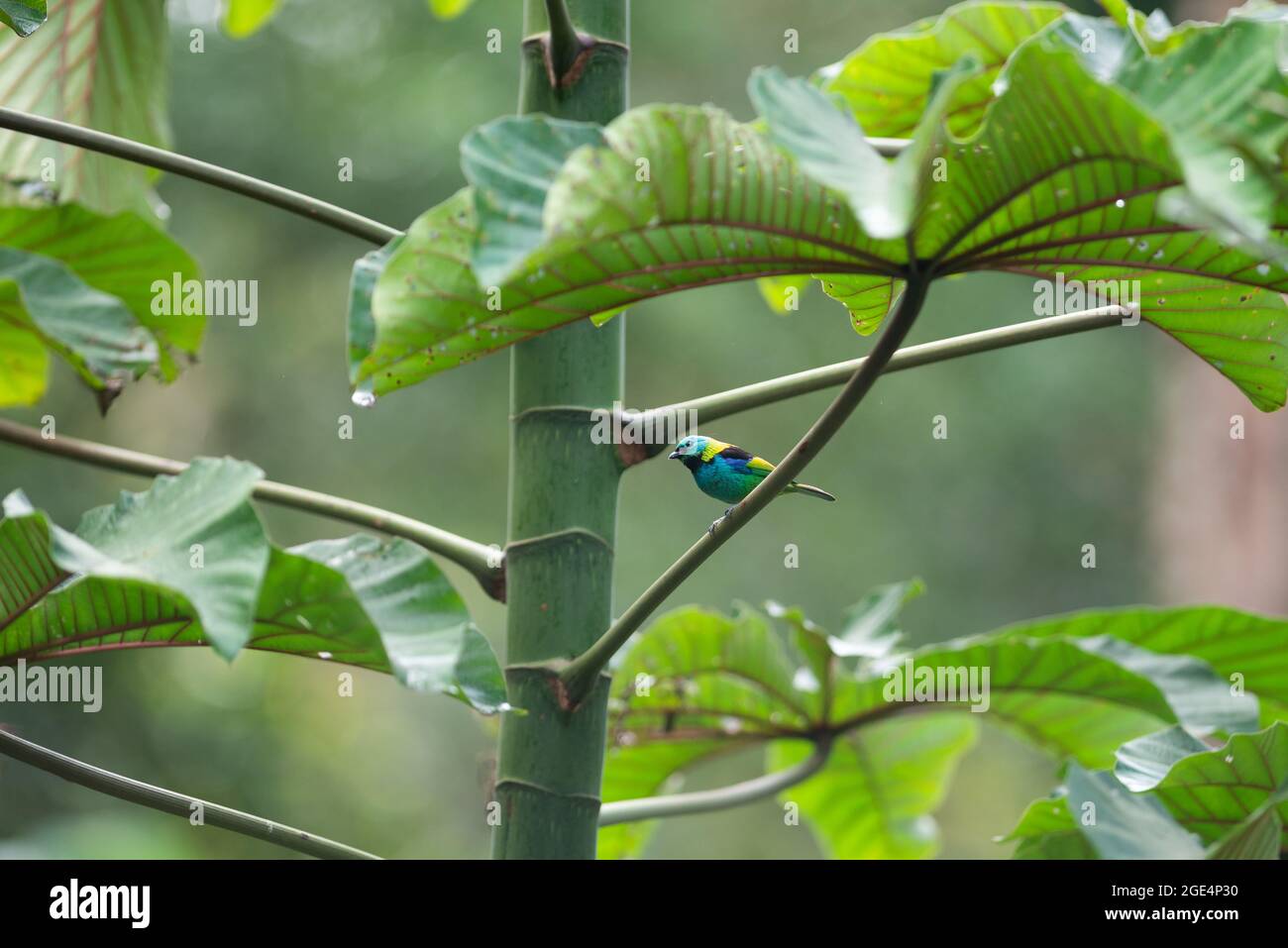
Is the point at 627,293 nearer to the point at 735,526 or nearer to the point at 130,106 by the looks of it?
the point at 735,526

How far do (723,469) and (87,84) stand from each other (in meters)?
1.24

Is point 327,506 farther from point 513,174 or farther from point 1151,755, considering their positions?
point 1151,755

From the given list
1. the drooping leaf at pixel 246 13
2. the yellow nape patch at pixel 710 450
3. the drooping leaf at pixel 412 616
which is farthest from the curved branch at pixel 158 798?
the yellow nape patch at pixel 710 450

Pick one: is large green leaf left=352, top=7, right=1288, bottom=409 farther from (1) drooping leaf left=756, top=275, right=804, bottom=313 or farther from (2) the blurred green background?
(2) the blurred green background

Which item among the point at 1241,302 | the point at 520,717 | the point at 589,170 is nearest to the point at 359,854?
the point at 520,717

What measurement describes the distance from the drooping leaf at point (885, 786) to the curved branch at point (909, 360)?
1.04 m

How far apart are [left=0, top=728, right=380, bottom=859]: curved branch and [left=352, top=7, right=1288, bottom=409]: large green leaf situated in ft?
1.57

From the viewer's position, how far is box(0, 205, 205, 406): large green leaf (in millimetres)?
1456

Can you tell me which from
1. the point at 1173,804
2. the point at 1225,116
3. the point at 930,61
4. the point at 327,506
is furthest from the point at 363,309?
the point at 930,61

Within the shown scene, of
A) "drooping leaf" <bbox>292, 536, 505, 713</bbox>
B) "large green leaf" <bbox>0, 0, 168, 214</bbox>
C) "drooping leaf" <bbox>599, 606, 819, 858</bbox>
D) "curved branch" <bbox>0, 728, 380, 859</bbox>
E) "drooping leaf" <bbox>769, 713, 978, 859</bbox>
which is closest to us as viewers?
"drooping leaf" <bbox>292, 536, 505, 713</bbox>

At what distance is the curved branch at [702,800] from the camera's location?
1604 millimetres

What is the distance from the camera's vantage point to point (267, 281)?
24.6 ft

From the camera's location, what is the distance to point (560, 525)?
1.43m

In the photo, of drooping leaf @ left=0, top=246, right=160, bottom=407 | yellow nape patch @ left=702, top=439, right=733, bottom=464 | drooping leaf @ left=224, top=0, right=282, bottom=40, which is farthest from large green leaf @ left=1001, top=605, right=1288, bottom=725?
drooping leaf @ left=224, top=0, right=282, bottom=40
